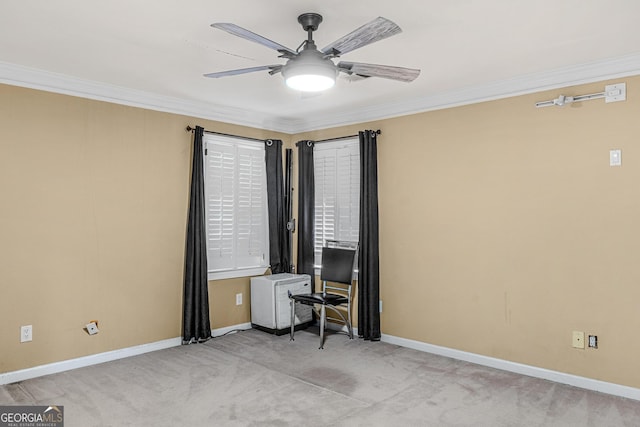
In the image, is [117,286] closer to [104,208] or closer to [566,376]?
[104,208]

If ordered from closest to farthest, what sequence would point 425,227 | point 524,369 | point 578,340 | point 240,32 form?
point 240,32 < point 578,340 < point 524,369 < point 425,227

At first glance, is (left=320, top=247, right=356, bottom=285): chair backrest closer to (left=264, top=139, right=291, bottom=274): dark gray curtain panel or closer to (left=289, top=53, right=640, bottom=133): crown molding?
(left=264, top=139, right=291, bottom=274): dark gray curtain panel

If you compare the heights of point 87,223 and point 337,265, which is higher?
point 87,223

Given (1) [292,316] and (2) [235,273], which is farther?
(2) [235,273]

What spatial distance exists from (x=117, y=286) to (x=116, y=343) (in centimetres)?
53

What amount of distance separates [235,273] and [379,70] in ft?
10.4

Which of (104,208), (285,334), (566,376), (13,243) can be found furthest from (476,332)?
(13,243)

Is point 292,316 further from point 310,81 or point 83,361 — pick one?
point 310,81

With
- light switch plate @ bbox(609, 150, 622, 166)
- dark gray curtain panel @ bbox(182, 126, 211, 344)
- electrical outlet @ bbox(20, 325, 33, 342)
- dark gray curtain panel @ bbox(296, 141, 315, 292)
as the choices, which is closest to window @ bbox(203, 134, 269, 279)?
dark gray curtain panel @ bbox(182, 126, 211, 344)

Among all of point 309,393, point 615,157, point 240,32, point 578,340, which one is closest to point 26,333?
point 309,393

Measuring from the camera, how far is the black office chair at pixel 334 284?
4516 mm

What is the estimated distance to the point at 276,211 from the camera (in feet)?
17.4

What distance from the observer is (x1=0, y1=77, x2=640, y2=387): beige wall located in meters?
3.34

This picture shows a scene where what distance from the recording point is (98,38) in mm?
2857
